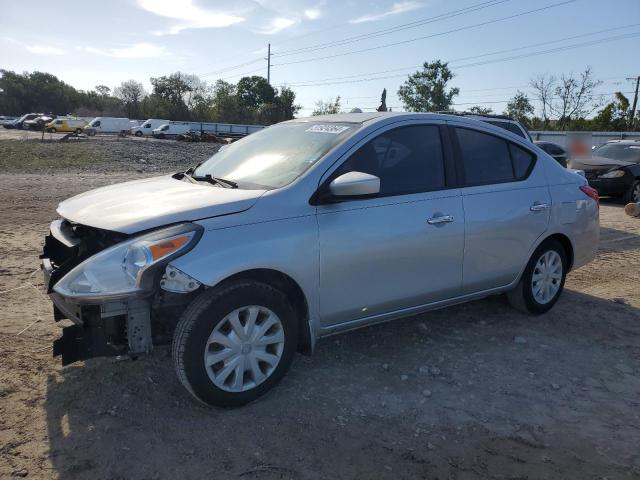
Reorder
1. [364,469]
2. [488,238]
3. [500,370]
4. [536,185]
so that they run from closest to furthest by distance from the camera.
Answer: [364,469] → [500,370] → [488,238] → [536,185]

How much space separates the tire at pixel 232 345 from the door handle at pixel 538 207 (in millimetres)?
2427

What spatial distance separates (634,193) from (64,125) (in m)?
46.3

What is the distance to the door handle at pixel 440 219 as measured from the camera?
3.69 metres

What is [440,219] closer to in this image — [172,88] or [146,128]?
[146,128]

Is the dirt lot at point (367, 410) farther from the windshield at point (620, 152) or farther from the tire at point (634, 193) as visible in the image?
the windshield at point (620, 152)

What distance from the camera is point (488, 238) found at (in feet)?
13.4

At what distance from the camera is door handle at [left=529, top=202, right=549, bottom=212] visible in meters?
4.41

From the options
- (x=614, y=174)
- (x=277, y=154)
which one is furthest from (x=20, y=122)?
(x=277, y=154)

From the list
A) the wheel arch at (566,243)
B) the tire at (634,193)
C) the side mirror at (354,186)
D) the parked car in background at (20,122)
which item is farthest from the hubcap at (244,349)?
the parked car in background at (20,122)

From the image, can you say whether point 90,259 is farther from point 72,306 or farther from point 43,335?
point 43,335

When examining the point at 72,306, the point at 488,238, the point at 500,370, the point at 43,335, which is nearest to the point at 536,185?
the point at 488,238

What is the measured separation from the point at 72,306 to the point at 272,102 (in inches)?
3292

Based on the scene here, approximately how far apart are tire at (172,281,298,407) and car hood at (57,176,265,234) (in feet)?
1.50

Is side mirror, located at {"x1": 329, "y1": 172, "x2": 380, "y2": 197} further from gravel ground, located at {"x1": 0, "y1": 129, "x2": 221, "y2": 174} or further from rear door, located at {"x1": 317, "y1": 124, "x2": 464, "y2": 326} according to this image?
gravel ground, located at {"x1": 0, "y1": 129, "x2": 221, "y2": 174}
